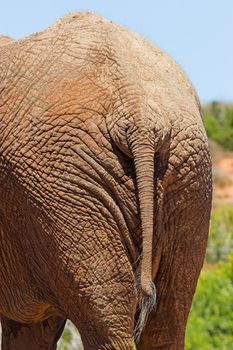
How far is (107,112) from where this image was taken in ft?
9.78

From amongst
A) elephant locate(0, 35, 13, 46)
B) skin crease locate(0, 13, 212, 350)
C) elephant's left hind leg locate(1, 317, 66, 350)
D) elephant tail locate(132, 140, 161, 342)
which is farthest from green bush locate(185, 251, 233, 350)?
elephant tail locate(132, 140, 161, 342)

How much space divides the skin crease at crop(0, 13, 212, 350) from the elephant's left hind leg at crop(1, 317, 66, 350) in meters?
0.62

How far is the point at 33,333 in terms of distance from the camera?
3863 millimetres

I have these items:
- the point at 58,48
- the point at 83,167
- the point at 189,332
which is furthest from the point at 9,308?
the point at 189,332

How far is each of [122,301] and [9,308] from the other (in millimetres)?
622

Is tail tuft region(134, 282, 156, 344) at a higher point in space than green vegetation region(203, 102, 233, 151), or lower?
lower

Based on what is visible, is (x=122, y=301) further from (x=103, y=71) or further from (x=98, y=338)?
(x=103, y=71)

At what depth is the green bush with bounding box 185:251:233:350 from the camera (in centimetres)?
680

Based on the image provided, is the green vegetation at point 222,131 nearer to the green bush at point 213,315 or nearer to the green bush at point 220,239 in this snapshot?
the green bush at point 220,239

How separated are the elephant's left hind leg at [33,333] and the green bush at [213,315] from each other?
2.85 meters

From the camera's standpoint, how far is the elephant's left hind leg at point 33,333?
152 inches

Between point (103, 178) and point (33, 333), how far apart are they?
1.14m

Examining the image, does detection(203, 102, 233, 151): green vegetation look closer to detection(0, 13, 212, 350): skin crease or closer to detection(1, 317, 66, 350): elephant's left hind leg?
detection(1, 317, 66, 350): elephant's left hind leg

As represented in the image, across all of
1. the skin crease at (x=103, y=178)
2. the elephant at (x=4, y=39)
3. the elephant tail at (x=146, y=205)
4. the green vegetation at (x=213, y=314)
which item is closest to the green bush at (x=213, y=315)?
the green vegetation at (x=213, y=314)
